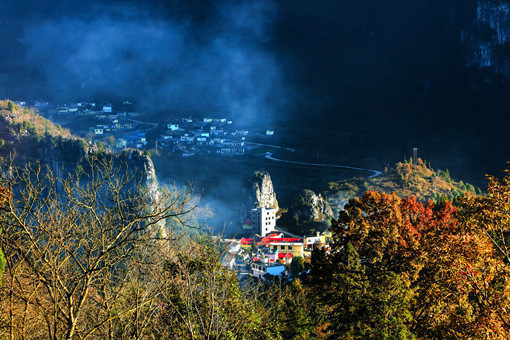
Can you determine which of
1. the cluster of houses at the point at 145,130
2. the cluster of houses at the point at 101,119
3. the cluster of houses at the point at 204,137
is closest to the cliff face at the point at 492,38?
the cluster of houses at the point at 204,137

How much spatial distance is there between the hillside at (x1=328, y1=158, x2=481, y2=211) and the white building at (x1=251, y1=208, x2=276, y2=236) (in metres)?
4.08

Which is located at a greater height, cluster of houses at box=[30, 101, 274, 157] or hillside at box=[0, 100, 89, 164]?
cluster of houses at box=[30, 101, 274, 157]

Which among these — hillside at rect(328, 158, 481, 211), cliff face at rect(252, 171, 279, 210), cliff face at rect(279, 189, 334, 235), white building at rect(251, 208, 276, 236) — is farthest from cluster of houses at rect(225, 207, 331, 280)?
hillside at rect(328, 158, 481, 211)

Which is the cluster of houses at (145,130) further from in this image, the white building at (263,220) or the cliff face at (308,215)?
the cliff face at (308,215)

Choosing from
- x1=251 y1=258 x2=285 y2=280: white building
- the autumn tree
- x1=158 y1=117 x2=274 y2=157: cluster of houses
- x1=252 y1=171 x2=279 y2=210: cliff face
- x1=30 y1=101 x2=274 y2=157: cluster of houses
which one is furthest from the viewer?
x1=30 y1=101 x2=274 y2=157: cluster of houses

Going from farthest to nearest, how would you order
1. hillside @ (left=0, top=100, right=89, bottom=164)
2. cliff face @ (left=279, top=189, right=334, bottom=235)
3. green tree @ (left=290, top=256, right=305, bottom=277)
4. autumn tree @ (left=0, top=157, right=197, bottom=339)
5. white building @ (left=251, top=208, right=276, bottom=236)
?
hillside @ (left=0, top=100, right=89, bottom=164), white building @ (left=251, top=208, right=276, bottom=236), cliff face @ (left=279, top=189, right=334, bottom=235), green tree @ (left=290, top=256, right=305, bottom=277), autumn tree @ (left=0, top=157, right=197, bottom=339)

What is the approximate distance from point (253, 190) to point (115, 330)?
24644 millimetres

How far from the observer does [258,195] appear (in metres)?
30.0

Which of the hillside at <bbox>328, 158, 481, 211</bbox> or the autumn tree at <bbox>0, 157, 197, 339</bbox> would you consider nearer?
the autumn tree at <bbox>0, 157, 197, 339</bbox>

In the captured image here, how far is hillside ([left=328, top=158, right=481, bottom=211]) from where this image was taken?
29.1 metres

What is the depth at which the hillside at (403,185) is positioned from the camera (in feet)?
95.6

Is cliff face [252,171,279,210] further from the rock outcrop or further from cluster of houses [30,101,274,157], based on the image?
cluster of houses [30,101,274,157]

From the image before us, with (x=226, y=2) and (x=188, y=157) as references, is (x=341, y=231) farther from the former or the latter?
(x=226, y=2)

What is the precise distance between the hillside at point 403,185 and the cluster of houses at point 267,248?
185 inches
